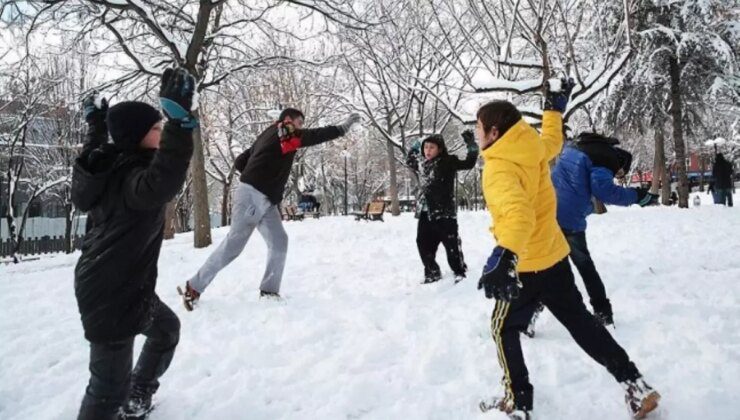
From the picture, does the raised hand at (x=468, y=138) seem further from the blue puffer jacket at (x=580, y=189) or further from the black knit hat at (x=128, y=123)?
the black knit hat at (x=128, y=123)

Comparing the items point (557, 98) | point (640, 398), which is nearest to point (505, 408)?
point (640, 398)

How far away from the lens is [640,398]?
2262 mm

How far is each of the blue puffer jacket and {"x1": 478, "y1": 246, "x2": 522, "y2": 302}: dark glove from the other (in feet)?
5.74

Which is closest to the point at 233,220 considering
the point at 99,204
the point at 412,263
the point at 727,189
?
the point at 99,204

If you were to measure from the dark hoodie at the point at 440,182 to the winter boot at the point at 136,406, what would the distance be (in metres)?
3.71

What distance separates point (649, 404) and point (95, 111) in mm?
3161

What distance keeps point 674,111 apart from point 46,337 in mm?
18456

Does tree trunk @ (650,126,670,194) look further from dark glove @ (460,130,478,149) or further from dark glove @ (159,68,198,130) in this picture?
dark glove @ (159,68,198,130)

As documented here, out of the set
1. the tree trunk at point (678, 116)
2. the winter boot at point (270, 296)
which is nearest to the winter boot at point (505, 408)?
the winter boot at point (270, 296)

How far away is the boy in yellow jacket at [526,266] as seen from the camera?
2.22 m

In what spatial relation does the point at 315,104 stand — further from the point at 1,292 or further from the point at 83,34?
the point at 1,292

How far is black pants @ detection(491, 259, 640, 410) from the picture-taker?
2.34 m

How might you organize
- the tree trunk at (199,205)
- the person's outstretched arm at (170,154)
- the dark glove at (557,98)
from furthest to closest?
the tree trunk at (199,205) → the dark glove at (557,98) → the person's outstretched arm at (170,154)

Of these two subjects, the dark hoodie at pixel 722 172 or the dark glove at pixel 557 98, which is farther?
the dark hoodie at pixel 722 172
